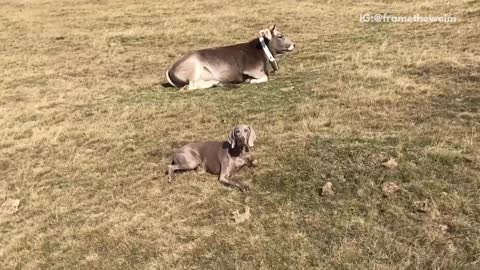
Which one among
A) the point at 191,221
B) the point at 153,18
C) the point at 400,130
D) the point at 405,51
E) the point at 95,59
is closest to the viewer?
the point at 191,221

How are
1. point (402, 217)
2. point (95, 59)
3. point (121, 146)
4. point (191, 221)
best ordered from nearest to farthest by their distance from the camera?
1. point (402, 217)
2. point (191, 221)
3. point (121, 146)
4. point (95, 59)

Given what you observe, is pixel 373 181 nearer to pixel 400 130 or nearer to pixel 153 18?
pixel 400 130

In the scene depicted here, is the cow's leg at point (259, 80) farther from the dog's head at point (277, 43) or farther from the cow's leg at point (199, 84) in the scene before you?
the dog's head at point (277, 43)

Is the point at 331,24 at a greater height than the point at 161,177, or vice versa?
the point at 161,177

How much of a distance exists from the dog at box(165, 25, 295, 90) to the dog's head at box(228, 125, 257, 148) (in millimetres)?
5917

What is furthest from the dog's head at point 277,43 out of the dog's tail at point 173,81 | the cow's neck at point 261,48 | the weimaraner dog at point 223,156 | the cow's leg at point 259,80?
the weimaraner dog at point 223,156

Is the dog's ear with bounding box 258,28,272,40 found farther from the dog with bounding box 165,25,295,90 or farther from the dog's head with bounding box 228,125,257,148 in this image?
the dog's head with bounding box 228,125,257,148

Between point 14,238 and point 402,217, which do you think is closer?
point 402,217

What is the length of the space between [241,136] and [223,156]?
50 centimetres

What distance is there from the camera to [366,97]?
12.0 metres

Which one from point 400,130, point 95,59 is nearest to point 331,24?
point 95,59

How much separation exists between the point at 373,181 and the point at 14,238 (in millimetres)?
5593

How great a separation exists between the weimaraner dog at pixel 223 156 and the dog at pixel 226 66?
223 inches

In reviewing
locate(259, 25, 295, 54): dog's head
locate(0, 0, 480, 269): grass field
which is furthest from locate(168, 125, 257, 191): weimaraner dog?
locate(259, 25, 295, 54): dog's head
